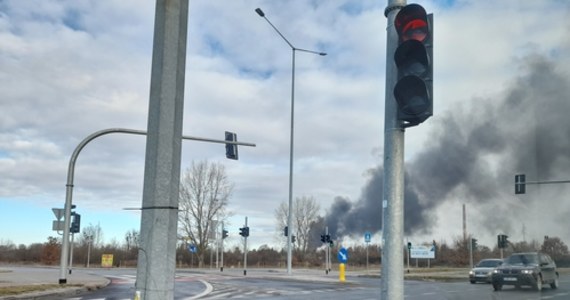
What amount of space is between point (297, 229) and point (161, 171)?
82.8m

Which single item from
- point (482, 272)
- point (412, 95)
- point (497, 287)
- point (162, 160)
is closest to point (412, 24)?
point (412, 95)

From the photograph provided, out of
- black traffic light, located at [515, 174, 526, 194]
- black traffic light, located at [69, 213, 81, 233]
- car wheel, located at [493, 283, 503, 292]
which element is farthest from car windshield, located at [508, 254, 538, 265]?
black traffic light, located at [69, 213, 81, 233]

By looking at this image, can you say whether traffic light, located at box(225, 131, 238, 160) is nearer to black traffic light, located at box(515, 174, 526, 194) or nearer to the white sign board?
black traffic light, located at box(515, 174, 526, 194)

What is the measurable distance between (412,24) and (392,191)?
144 centimetres

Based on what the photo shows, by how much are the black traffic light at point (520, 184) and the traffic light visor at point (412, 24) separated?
243 inches

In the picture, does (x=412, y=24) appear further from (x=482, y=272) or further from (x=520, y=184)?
(x=482, y=272)

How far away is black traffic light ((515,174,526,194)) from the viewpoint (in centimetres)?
984

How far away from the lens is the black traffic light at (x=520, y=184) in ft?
32.3

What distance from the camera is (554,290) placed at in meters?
19.9

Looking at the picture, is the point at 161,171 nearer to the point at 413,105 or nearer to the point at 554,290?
the point at 413,105

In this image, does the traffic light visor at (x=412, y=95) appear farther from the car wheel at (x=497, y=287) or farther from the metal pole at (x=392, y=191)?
the car wheel at (x=497, y=287)

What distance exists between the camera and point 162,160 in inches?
→ 165

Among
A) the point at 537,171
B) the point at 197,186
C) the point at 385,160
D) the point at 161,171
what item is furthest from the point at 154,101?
the point at 197,186

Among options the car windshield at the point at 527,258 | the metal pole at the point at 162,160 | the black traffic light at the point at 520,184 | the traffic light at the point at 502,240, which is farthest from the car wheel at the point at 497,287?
the metal pole at the point at 162,160
